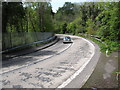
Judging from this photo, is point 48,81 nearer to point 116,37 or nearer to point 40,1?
point 116,37

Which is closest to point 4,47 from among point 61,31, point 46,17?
point 46,17

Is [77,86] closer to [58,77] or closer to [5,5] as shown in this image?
[58,77]

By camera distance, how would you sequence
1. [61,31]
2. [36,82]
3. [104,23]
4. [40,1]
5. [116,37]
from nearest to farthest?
[116,37]
[104,23]
[36,82]
[40,1]
[61,31]

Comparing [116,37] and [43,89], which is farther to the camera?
[43,89]

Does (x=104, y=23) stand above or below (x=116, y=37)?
above

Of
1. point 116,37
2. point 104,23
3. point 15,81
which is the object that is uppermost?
point 104,23

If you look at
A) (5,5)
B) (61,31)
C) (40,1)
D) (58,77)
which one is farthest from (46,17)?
(61,31)

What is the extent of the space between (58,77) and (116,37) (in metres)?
3.77

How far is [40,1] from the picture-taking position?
32.8 meters

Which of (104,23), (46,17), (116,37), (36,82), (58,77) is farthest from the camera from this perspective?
(46,17)

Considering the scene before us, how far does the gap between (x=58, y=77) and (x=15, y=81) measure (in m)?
2.07

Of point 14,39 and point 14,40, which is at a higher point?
point 14,39

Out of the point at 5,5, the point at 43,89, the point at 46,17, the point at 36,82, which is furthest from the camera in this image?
the point at 46,17

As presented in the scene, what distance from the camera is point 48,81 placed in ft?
22.0
